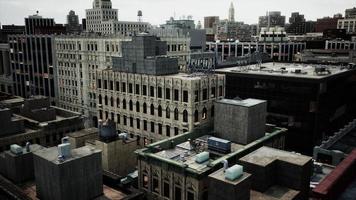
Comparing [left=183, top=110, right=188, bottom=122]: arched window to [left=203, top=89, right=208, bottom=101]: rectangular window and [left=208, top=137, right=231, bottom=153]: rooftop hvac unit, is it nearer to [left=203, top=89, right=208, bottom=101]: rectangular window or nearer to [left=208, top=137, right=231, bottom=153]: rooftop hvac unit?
[left=203, top=89, right=208, bottom=101]: rectangular window

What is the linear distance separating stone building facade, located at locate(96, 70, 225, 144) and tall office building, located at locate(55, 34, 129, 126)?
36.3m

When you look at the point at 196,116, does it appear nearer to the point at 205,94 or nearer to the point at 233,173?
the point at 205,94

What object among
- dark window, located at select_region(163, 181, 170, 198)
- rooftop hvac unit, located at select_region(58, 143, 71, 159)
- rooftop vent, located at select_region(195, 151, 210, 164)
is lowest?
dark window, located at select_region(163, 181, 170, 198)

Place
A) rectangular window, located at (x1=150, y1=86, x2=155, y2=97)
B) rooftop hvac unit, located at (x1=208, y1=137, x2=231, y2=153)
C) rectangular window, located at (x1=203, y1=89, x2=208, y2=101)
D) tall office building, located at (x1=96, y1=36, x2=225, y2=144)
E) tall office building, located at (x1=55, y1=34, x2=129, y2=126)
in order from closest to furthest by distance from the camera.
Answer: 1. rooftop hvac unit, located at (x1=208, y1=137, x2=231, y2=153)
2. tall office building, located at (x1=96, y1=36, x2=225, y2=144)
3. rectangular window, located at (x1=203, y1=89, x2=208, y2=101)
4. rectangular window, located at (x1=150, y1=86, x2=155, y2=97)
5. tall office building, located at (x1=55, y1=34, x2=129, y2=126)

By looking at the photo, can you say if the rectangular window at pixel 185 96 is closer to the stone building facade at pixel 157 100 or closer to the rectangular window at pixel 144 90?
the stone building facade at pixel 157 100

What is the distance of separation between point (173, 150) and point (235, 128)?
421 inches

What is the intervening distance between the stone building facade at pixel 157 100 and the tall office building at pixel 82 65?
119 feet

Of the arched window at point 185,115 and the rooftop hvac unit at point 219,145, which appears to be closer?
the rooftop hvac unit at point 219,145

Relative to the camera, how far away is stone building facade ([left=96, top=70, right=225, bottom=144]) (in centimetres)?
6203

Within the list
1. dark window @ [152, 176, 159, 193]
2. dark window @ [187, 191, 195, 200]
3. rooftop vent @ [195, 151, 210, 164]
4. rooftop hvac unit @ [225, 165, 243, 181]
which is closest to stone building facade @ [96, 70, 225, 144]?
dark window @ [152, 176, 159, 193]

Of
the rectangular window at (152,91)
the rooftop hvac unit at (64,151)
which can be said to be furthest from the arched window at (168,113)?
the rooftop hvac unit at (64,151)

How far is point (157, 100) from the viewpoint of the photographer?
6588cm

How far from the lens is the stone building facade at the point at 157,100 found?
62.0 metres

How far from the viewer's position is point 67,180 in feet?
127
